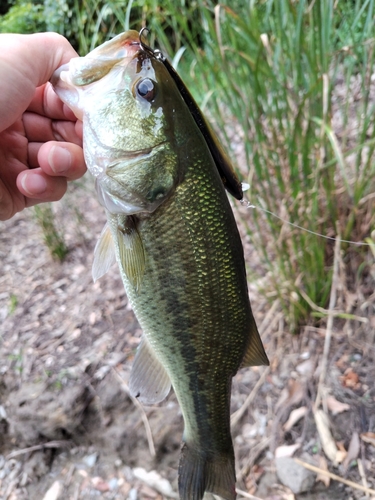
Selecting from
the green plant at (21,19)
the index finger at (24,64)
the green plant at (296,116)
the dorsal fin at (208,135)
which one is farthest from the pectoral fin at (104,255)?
the green plant at (21,19)

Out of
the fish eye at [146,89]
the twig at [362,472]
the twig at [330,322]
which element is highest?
the fish eye at [146,89]

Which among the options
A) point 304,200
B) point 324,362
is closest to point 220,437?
point 324,362

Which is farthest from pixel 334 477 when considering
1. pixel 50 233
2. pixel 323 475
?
pixel 50 233

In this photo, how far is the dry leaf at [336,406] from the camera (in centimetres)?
177

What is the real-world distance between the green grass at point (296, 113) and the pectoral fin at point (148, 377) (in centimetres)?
84

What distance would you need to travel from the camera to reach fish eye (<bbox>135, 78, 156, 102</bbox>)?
898mm

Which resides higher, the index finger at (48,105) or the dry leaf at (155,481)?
the index finger at (48,105)

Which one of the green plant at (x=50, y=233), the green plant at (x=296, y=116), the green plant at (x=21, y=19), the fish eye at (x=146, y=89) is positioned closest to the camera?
the fish eye at (x=146, y=89)

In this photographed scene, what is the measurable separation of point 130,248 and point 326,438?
1.34 meters

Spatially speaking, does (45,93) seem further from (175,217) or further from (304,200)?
(304,200)

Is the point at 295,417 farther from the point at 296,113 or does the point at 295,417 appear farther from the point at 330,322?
the point at 296,113

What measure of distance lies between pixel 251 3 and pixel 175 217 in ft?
3.36

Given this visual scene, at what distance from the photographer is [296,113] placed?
170cm

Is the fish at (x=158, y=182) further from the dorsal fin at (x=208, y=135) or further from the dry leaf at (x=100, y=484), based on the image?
the dry leaf at (x=100, y=484)
